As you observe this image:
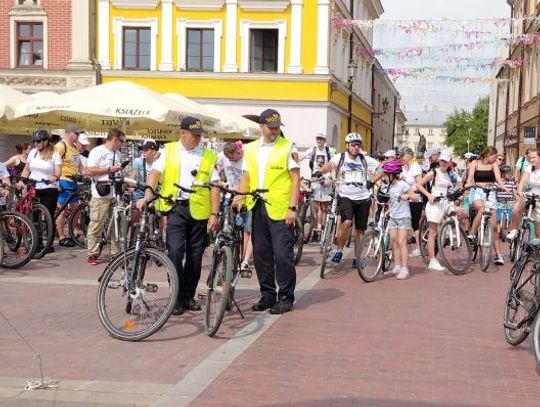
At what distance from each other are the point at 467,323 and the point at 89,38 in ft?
83.4

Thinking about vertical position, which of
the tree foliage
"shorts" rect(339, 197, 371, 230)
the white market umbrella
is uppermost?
the tree foliage

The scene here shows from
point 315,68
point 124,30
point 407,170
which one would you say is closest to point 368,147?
point 315,68

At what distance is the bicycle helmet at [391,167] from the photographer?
948 centimetres

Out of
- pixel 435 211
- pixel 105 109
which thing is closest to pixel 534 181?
pixel 435 211

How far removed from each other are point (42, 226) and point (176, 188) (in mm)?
4391

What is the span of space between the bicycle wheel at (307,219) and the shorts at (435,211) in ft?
7.78

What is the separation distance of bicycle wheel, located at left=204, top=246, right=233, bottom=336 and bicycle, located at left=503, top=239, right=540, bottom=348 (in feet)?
7.96

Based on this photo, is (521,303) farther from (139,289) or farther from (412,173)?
(412,173)

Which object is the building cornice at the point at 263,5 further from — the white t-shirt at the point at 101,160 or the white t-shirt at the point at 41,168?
the white t-shirt at the point at 101,160

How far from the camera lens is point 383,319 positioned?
6.86 metres

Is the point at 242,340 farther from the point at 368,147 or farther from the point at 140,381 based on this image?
the point at 368,147

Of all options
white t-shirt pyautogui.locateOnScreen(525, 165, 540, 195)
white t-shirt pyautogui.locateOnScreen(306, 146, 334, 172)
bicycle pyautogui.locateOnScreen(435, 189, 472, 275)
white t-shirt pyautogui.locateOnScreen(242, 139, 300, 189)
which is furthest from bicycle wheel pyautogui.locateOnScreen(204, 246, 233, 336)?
white t-shirt pyautogui.locateOnScreen(306, 146, 334, 172)

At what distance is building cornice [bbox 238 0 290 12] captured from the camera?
28203 millimetres

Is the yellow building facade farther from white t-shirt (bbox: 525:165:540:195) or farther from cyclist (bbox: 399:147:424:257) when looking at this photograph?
white t-shirt (bbox: 525:165:540:195)
